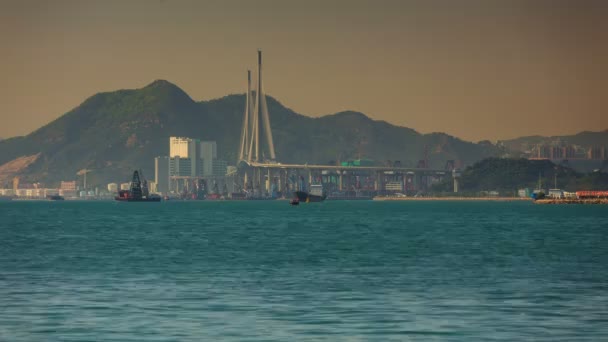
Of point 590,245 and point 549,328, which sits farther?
point 590,245

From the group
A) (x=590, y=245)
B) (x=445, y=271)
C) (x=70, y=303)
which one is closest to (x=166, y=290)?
(x=70, y=303)

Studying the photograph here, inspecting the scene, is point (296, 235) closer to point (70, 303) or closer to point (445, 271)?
point (445, 271)

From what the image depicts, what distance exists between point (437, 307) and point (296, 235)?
6203cm

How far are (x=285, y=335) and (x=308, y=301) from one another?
8.07 meters

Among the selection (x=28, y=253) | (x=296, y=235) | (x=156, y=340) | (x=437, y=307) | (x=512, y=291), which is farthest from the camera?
(x=296, y=235)

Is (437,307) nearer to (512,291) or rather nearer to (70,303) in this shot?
(512,291)

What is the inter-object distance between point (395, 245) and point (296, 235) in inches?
806

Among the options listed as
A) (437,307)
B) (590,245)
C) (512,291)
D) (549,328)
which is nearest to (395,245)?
(590,245)

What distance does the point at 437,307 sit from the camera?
3556 cm

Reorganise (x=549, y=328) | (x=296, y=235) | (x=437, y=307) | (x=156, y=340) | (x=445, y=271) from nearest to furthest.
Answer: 1. (x=156, y=340)
2. (x=549, y=328)
3. (x=437, y=307)
4. (x=445, y=271)
5. (x=296, y=235)

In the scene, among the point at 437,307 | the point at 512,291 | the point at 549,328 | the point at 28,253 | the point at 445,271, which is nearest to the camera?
the point at 549,328

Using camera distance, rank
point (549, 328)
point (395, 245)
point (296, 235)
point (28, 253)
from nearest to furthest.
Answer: point (549, 328)
point (28, 253)
point (395, 245)
point (296, 235)

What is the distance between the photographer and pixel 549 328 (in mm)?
30766

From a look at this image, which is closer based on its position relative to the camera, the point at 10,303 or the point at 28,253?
the point at 10,303
